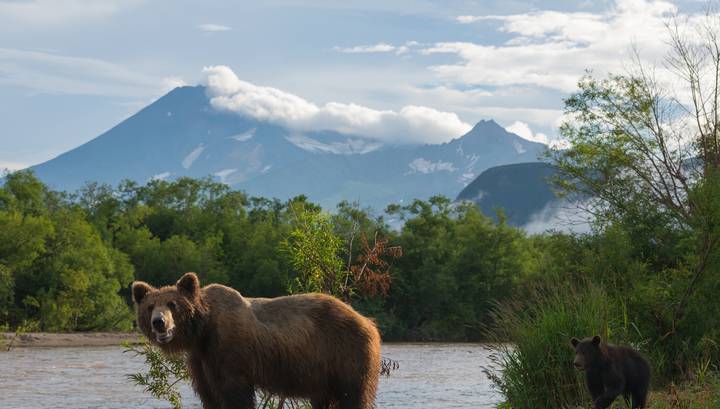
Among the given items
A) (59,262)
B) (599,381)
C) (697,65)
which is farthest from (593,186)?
(59,262)

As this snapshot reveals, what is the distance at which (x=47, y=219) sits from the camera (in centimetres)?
6481

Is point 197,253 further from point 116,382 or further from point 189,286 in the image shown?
point 189,286

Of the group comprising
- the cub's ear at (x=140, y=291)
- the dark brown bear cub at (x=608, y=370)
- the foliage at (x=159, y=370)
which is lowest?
the foliage at (x=159, y=370)

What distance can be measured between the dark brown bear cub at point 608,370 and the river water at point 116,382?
10576mm

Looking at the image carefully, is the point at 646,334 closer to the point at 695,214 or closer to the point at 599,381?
the point at 695,214

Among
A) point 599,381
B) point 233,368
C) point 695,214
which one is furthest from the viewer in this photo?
point 695,214

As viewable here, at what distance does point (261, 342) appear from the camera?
7938 millimetres

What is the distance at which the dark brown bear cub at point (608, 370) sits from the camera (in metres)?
9.84

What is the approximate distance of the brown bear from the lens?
7.71 m

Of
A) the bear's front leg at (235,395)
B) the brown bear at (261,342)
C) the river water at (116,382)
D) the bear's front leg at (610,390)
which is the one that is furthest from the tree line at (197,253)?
the bear's front leg at (235,395)

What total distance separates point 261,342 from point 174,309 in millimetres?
832

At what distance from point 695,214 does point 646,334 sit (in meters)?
2.24

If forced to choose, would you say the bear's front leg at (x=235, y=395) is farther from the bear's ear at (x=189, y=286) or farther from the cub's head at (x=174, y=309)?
the bear's ear at (x=189, y=286)

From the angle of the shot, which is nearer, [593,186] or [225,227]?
[593,186]
